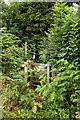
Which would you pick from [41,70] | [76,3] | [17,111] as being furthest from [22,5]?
[17,111]

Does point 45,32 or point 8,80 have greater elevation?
point 45,32

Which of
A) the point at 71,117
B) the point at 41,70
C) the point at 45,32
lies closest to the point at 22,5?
the point at 45,32

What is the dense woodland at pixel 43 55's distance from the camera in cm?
198

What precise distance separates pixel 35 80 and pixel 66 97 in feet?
1.00

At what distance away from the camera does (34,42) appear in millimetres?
2061

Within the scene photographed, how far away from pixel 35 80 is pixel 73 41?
1.56ft

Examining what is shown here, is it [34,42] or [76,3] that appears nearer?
[76,3]

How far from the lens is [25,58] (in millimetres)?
2086

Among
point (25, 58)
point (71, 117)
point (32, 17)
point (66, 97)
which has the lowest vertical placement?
point (71, 117)

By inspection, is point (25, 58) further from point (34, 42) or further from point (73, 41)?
point (73, 41)

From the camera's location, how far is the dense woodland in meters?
1.98

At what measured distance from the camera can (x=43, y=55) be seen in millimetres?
2041

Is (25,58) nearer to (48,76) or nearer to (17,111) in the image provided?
(48,76)

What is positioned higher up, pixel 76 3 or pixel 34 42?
pixel 76 3
